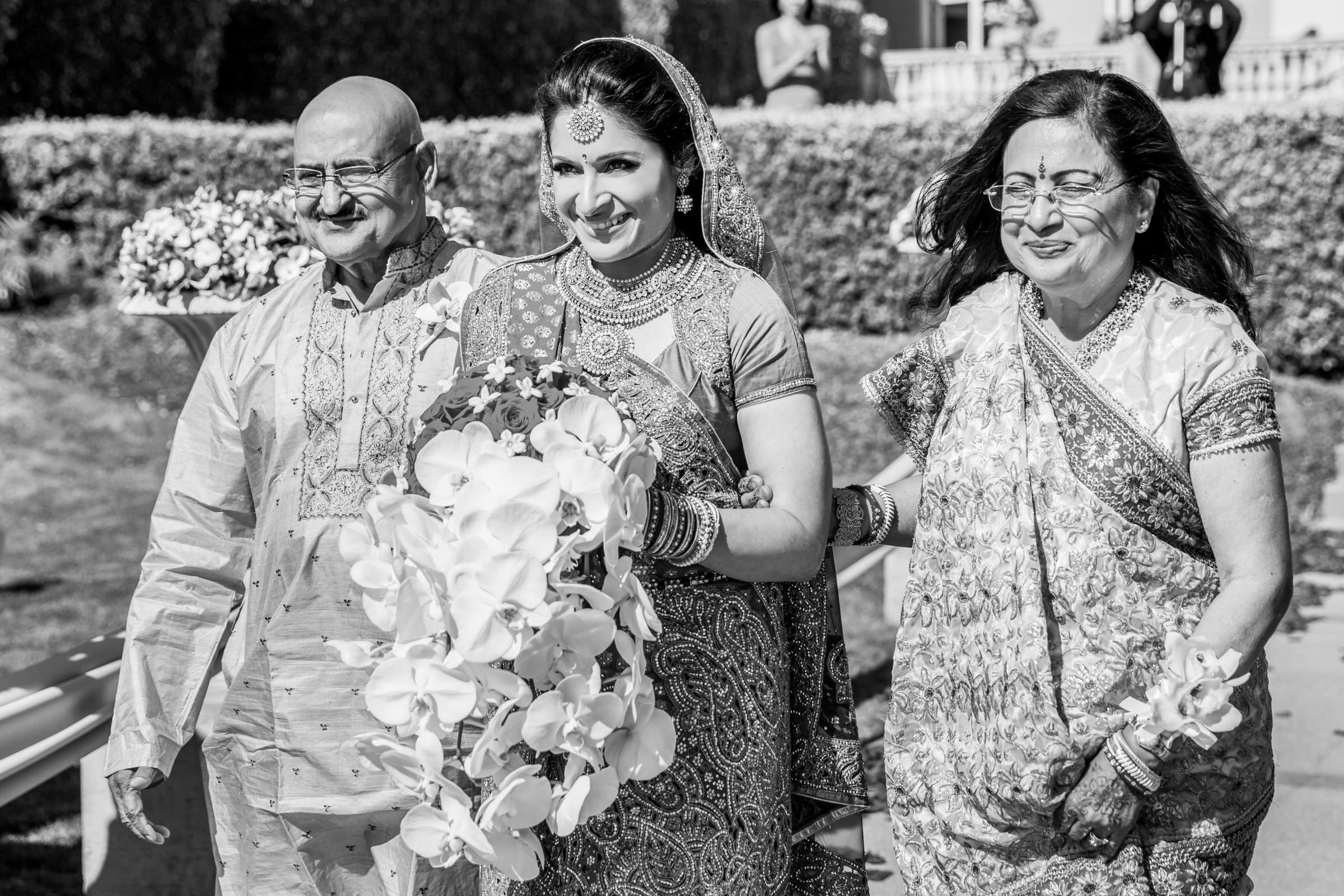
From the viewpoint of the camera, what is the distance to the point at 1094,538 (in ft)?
7.00

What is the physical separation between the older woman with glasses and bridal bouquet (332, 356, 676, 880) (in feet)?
1.83

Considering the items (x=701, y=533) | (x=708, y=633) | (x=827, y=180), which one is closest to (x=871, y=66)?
(x=827, y=180)

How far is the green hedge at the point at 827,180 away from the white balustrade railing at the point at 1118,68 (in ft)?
13.3

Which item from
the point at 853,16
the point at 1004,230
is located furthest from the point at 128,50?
the point at 1004,230

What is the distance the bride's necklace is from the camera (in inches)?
90.5

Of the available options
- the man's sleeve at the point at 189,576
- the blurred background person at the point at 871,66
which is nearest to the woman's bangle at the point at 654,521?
the man's sleeve at the point at 189,576

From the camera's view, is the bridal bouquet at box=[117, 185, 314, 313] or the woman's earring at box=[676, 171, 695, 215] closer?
the woman's earring at box=[676, 171, 695, 215]

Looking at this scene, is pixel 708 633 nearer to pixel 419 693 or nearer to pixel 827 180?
pixel 419 693

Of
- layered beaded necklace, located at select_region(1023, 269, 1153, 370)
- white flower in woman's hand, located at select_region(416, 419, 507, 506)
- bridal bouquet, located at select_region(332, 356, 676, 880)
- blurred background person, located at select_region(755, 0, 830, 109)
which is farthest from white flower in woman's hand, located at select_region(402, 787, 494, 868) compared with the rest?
blurred background person, located at select_region(755, 0, 830, 109)

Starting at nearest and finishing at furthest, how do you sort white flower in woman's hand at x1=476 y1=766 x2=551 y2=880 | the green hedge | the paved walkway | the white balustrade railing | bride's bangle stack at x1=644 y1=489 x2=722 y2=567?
white flower in woman's hand at x1=476 y1=766 x2=551 y2=880
bride's bangle stack at x1=644 y1=489 x2=722 y2=567
the paved walkway
the green hedge
the white balustrade railing

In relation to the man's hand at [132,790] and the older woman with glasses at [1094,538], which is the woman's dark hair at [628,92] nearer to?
the older woman with glasses at [1094,538]

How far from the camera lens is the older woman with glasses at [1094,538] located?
2.08 meters

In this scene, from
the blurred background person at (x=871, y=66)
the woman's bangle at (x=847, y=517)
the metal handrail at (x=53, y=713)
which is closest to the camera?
the woman's bangle at (x=847, y=517)

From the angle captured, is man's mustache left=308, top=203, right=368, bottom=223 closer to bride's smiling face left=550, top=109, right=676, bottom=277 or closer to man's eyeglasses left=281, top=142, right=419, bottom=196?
man's eyeglasses left=281, top=142, right=419, bottom=196
